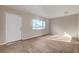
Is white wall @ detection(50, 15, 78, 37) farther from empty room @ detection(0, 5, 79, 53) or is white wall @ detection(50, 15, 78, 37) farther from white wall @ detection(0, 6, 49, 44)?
white wall @ detection(0, 6, 49, 44)

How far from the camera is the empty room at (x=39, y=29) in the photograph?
6.79 ft

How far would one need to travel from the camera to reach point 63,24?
228cm

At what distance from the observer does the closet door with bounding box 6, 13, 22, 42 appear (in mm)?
2095

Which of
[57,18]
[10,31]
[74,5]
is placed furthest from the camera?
[57,18]

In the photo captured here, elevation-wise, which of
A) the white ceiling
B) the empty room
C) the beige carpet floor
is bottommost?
the beige carpet floor

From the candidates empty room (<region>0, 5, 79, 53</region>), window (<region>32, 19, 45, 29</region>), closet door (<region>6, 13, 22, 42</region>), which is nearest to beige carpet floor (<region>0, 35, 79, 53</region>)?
empty room (<region>0, 5, 79, 53</region>)

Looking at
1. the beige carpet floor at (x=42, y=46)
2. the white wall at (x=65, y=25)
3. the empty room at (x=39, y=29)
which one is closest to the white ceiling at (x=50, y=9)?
A: the empty room at (x=39, y=29)

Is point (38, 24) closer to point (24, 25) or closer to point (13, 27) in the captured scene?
point (24, 25)

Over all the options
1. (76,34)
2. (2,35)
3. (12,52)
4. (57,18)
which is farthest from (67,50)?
(2,35)

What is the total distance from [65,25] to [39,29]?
0.58 meters

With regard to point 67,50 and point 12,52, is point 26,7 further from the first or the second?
point 67,50
